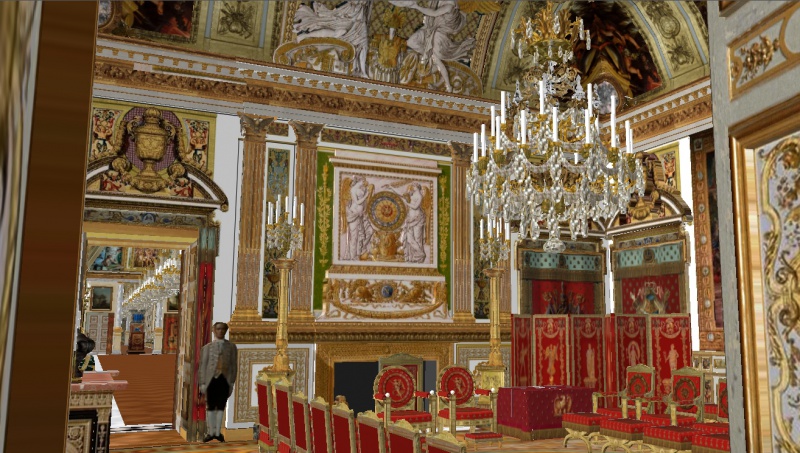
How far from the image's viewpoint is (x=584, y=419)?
769cm

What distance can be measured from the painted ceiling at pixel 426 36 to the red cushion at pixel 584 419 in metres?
5.53

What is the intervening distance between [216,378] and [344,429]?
4.79 m

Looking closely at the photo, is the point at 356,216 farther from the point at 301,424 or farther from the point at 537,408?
the point at 301,424

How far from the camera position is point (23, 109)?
77 centimetres

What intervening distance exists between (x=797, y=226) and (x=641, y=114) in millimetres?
9647

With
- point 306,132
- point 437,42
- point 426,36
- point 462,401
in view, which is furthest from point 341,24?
point 462,401

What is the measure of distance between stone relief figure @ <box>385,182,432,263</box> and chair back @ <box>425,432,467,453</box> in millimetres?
7288

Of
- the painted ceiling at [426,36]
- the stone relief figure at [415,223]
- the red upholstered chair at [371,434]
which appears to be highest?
the painted ceiling at [426,36]

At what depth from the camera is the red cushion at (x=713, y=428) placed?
6.55 meters

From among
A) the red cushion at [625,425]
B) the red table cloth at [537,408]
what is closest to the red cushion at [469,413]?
the red table cloth at [537,408]

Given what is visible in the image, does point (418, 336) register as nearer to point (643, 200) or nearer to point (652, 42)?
point (643, 200)

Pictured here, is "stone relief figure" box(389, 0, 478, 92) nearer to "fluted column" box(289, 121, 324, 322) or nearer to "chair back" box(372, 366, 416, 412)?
→ "fluted column" box(289, 121, 324, 322)

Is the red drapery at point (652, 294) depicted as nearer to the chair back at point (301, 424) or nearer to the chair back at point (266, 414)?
the chair back at point (266, 414)

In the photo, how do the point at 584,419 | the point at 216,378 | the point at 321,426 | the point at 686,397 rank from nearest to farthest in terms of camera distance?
1. the point at 321,426
2. the point at 584,419
3. the point at 686,397
4. the point at 216,378
